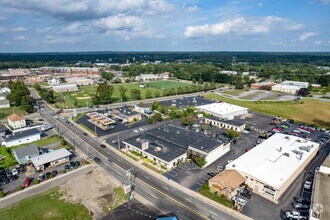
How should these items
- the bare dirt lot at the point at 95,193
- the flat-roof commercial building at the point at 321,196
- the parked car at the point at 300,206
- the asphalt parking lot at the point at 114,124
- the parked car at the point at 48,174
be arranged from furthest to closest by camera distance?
the asphalt parking lot at the point at 114,124 → the parked car at the point at 48,174 → the bare dirt lot at the point at 95,193 → the parked car at the point at 300,206 → the flat-roof commercial building at the point at 321,196

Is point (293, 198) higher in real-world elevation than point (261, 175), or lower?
lower

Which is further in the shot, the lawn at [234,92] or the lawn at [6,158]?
the lawn at [234,92]

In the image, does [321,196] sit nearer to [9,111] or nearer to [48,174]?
[48,174]

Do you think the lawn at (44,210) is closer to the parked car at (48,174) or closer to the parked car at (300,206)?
the parked car at (48,174)

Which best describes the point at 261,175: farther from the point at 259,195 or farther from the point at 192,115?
the point at 192,115

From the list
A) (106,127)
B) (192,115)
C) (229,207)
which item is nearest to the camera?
(229,207)

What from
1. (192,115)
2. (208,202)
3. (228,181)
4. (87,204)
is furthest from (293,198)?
(192,115)

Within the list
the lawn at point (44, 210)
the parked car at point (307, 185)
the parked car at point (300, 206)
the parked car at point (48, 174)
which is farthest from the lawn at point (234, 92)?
the lawn at point (44, 210)
